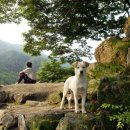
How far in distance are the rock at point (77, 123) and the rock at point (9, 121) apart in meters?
2.35

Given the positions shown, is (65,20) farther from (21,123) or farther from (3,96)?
A: (21,123)

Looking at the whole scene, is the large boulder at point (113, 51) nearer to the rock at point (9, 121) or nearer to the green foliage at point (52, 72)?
the rock at point (9, 121)

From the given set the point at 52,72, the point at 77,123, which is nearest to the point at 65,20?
the point at 52,72

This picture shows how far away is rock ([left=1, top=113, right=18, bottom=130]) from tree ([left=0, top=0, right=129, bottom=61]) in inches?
666

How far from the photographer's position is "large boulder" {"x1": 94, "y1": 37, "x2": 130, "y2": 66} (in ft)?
61.0

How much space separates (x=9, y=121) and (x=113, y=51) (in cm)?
956

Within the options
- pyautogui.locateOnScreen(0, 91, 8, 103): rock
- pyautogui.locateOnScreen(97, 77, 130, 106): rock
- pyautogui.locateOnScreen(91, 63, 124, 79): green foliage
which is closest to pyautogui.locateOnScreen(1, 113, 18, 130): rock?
pyautogui.locateOnScreen(97, 77, 130, 106): rock

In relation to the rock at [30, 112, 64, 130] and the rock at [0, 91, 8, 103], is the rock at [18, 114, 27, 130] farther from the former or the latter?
the rock at [0, 91, 8, 103]

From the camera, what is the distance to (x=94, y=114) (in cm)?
1059

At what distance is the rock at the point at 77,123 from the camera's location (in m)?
9.76

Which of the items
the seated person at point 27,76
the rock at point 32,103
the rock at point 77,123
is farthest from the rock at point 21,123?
the seated person at point 27,76

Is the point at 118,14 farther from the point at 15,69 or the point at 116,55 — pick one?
the point at 15,69

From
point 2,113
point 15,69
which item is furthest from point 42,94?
point 15,69

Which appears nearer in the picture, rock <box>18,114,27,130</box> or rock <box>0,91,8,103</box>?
rock <box>18,114,27,130</box>
